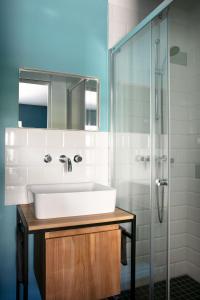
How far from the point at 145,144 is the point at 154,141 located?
115 mm

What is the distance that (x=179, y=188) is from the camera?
6.80ft

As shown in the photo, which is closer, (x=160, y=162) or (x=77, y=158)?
(x=160, y=162)

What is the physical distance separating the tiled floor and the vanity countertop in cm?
51

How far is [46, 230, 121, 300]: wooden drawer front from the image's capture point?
1.37 m

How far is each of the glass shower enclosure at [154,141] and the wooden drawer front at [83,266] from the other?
0.28m

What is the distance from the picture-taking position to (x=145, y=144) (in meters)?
1.72

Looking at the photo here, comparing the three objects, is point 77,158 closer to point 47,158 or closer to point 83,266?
point 47,158

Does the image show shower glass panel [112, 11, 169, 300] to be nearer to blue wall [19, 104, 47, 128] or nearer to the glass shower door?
the glass shower door

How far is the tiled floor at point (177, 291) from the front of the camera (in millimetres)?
1600

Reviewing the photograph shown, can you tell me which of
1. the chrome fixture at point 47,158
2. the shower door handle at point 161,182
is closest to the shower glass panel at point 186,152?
the shower door handle at point 161,182

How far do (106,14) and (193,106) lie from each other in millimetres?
1026

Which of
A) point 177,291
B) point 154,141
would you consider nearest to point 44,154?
point 154,141

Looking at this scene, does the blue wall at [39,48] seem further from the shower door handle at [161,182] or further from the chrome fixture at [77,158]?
the shower door handle at [161,182]

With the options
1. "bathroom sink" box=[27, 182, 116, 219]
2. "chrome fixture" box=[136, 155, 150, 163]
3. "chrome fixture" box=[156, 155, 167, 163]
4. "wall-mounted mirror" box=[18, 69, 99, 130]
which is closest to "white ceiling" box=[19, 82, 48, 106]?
"wall-mounted mirror" box=[18, 69, 99, 130]
